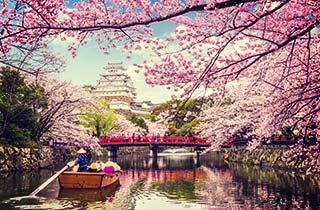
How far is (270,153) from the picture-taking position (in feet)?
94.7

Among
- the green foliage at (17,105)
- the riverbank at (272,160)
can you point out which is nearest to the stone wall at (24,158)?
the green foliage at (17,105)

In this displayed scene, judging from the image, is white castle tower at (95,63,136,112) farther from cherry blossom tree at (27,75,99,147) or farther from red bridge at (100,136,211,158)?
cherry blossom tree at (27,75,99,147)

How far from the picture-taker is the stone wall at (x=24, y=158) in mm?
21684

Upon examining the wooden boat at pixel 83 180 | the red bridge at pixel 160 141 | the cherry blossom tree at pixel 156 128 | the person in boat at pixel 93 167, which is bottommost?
the wooden boat at pixel 83 180

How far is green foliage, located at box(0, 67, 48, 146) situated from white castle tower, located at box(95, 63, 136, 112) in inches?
2255

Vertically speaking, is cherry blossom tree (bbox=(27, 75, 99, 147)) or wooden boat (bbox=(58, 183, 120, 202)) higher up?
cherry blossom tree (bbox=(27, 75, 99, 147))

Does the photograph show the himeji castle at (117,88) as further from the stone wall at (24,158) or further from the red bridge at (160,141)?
the stone wall at (24,158)

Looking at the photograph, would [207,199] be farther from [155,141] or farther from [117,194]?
[155,141]

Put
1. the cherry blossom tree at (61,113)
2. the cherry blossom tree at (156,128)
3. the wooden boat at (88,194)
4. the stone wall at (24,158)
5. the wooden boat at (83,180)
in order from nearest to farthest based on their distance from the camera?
the wooden boat at (88,194)
the wooden boat at (83,180)
the stone wall at (24,158)
the cherry blossom tree at (61,113)
the cherry blossom tree at (156,128)

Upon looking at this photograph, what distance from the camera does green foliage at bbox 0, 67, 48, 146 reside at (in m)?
22.3

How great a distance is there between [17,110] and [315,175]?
16.8 m

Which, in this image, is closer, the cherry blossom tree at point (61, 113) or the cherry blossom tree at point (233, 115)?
the cherry blossom tree at point (233, 115)

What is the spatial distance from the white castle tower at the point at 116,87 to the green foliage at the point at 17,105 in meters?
57.3

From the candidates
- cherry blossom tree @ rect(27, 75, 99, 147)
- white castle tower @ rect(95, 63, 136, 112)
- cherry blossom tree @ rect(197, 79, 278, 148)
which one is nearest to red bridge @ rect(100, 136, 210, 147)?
cherry blossom tree @ rect(27, 75, 99, 147)
